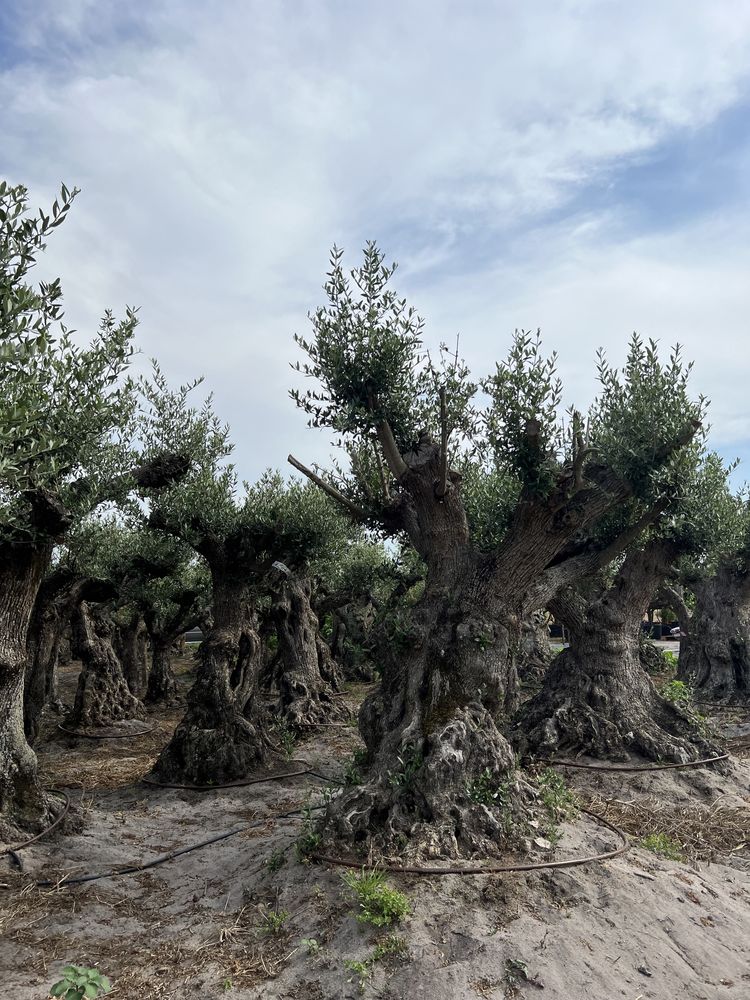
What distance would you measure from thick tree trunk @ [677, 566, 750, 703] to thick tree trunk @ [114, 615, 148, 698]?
71.6 feet

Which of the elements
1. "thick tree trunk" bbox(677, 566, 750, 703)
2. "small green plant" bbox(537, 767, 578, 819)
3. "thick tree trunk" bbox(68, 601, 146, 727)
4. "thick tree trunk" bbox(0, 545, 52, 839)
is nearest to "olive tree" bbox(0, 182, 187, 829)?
"thick tree trunk" bbox(0, 545, 52, 839)

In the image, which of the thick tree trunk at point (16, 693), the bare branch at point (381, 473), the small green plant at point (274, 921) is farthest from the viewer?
the bare branch at point (381, 473)

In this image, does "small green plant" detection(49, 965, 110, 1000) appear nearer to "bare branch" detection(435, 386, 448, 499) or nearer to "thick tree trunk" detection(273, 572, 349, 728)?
"bare branch" detection(435, 386, 448, 499)

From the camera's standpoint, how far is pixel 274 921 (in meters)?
8.12

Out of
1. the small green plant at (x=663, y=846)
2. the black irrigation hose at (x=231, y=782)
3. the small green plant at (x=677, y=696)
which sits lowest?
the black irrigation hose at (x=231, y=782)

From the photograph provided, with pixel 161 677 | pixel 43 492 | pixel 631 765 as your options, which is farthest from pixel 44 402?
pixel 161 677

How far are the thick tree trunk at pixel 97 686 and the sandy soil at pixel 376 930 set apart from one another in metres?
11.9

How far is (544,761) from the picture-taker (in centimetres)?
1498

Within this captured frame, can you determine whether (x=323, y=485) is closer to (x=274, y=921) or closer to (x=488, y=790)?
(x=488, y=790)

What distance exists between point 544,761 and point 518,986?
8311 mm

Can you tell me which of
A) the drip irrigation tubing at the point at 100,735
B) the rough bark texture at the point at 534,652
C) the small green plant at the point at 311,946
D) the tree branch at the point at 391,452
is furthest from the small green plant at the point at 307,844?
the rough bark texture at the point at 534,652

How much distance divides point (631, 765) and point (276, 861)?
835 cm

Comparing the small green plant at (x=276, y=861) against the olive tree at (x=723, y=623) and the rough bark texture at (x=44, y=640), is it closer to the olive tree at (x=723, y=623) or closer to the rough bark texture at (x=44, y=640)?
the rough bark texture at (x=44, y=640)

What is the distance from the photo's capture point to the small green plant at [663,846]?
33.9ft
